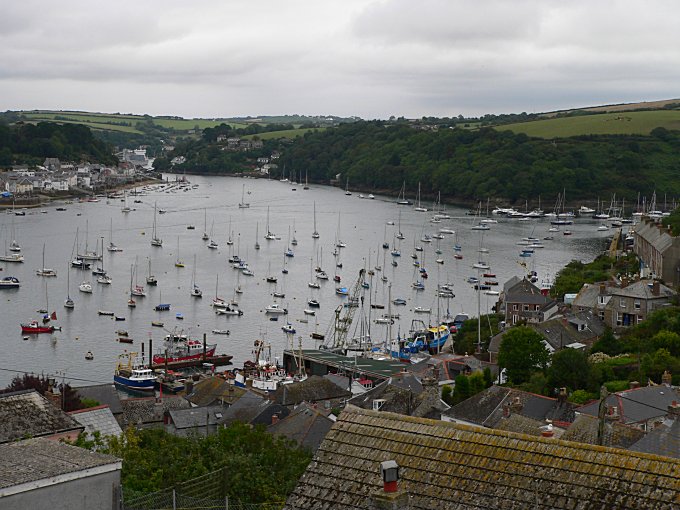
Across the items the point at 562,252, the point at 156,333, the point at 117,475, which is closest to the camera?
the point at 117,475

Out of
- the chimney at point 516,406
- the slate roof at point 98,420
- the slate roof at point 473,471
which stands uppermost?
the slate roof at point 473,471

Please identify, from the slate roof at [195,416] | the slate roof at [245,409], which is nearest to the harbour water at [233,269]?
the slate roof at [245,409]

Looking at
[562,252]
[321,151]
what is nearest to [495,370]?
[562,252]

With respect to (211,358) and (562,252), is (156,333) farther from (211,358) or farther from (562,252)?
(562,252)

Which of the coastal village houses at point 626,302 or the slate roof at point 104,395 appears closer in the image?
the slate roof at point 104,395

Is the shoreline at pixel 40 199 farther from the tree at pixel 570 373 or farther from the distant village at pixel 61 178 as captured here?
the tree at pixel 570 373

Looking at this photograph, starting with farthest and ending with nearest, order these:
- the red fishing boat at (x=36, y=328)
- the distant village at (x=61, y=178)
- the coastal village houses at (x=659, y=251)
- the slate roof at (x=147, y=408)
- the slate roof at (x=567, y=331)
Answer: the distant village at (x=61, y=178) < the red fishing boat at (x=36, y=328) < the coastal village houses at (x=659, y=251) < the slate roof at (x=567, y=331) < the slate roof at (x=147, y=408)

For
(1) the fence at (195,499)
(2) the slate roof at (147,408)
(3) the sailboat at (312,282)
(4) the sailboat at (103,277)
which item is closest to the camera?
(1) the fence at (195,499)
